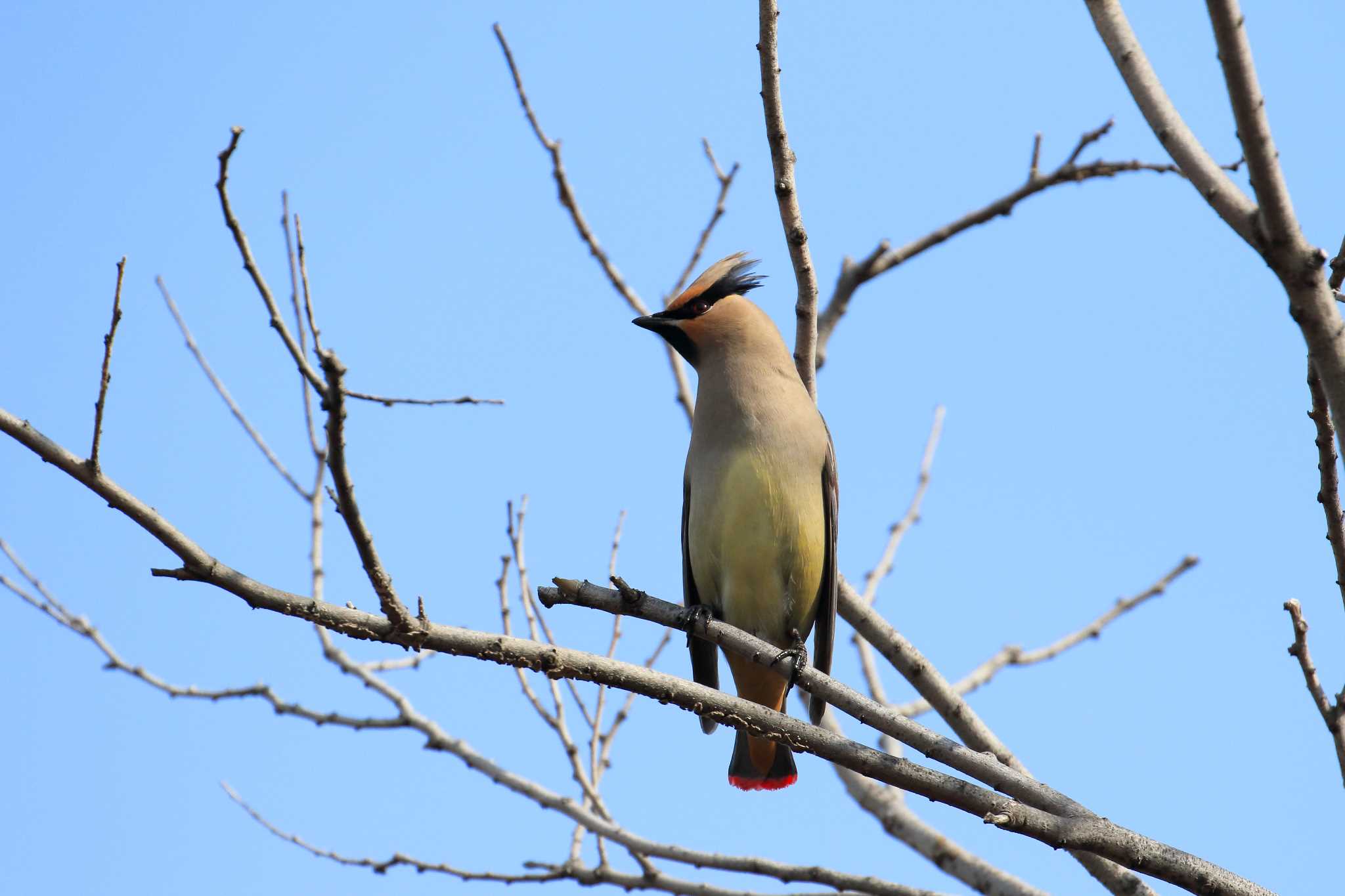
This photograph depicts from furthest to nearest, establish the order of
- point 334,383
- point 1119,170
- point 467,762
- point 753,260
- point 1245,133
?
1. point 753,260
2. point 1119,170
3. point 467,762
4. point 334,383
5. point 1245,133

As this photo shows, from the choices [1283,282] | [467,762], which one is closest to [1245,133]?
[1283,282]

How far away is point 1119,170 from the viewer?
5.24m

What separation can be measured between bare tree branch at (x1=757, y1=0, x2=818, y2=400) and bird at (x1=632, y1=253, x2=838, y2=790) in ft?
1.48

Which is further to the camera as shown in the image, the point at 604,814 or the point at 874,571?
the point at 874,571

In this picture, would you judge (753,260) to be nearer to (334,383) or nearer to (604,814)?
(604,814)

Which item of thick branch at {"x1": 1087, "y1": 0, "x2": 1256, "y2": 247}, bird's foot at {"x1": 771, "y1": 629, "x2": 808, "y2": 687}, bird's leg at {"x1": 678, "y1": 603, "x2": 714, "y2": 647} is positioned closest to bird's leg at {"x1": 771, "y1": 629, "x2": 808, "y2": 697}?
bird's foot at {"x1": 771, "y1": 629, "x2": 808, "y2": 687}

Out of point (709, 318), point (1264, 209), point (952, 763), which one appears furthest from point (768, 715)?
point (709, 318)

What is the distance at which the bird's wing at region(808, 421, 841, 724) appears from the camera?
186 inches

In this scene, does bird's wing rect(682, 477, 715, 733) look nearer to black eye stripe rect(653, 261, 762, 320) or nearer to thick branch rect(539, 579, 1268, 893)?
black eye stripe rect(653, 261, 762, 320)

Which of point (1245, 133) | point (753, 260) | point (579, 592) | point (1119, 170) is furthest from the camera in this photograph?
point (753, 260)

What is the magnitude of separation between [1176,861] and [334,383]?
1.77m

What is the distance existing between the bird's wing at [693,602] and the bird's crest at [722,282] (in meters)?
0.78

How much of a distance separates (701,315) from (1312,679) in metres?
2.89

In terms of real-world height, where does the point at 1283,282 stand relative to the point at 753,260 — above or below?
below
